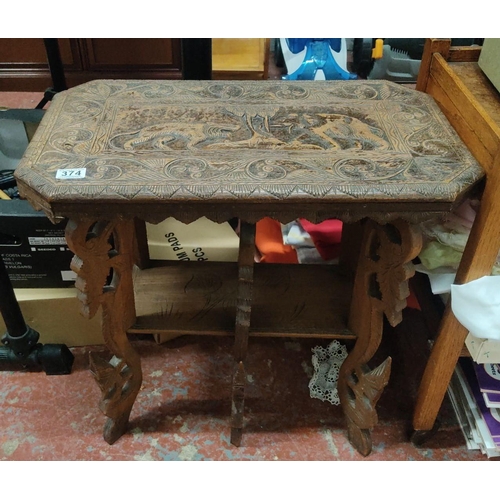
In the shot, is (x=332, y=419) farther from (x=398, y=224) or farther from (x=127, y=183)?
(x=127, y=183)

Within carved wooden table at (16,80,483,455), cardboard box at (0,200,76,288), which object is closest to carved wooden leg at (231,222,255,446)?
carved wooden table at (16,80,483,455)

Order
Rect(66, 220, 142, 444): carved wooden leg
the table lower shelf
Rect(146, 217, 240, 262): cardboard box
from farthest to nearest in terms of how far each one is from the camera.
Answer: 1. Rect(146, 217, 240, 262): cardboard box
2. the table lower shelf
3. Rect(66, 220, 142, 444): carved wooden leg

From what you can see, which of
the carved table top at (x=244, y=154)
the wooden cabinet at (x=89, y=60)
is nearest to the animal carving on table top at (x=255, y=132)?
the carved table top at (x=244, y=154)

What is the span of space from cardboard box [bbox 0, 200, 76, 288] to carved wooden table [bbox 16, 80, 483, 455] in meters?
0.19

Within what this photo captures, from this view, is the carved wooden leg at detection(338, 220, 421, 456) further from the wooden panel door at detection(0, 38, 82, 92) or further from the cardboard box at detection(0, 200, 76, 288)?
the wooden panel door at detection(0, 38, 82, 92)

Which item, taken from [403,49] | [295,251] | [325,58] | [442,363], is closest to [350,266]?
[295,251]

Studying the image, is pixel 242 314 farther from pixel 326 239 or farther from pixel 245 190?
pixel 326 239

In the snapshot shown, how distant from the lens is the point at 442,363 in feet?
3.80

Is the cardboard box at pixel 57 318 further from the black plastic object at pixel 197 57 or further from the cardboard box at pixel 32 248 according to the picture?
the black plastic object at pixel 197 57

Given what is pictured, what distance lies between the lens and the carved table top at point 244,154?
2.87ft

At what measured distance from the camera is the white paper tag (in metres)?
0.89

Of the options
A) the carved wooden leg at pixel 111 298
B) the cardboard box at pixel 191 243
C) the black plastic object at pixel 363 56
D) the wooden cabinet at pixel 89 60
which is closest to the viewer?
the carved wooden leg at pixel 111 298

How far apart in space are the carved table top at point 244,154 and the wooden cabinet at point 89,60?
1329 mm

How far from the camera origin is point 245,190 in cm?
87
